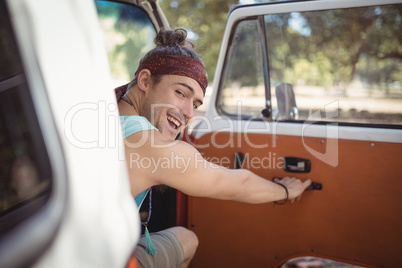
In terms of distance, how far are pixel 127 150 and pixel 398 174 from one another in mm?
1607

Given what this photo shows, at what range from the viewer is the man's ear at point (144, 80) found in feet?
6.69

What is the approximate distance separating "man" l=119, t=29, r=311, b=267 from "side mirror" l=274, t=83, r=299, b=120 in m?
0.45

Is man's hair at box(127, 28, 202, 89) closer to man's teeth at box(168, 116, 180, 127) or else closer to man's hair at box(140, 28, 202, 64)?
man's hair at box(140, 28, 202, 64)

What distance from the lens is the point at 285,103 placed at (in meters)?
→ 2.48

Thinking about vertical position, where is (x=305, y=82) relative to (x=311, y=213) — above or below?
above

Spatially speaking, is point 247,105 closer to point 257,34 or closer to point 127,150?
point 257,34

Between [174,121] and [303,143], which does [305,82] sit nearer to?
[303,143]

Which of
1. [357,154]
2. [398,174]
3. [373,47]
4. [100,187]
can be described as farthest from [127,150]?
[373,47]

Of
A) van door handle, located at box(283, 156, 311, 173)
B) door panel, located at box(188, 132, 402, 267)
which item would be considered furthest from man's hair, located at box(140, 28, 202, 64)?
van door handle, located at box(283, 156, 311, 173)

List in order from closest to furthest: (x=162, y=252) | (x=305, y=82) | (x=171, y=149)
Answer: (x=171, y=149)
(x=162, y=252)
(x=305, y=82)

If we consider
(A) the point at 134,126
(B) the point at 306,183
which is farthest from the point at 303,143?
(A) the point at 134,126

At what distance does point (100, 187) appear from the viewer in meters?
0.82

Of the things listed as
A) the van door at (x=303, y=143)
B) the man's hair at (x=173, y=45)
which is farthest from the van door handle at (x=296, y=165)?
the man's hair at (x=173, y=45)

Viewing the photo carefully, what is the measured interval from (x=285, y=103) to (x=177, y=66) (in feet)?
2.83
